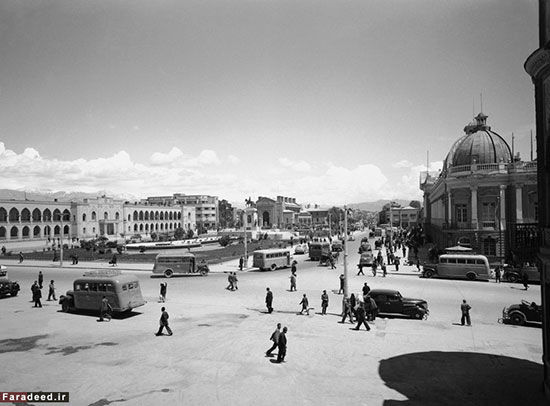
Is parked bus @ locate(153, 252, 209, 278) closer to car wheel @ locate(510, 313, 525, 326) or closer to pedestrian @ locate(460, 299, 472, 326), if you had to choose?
pedestrian @ locate(460, 299, 472, 326)

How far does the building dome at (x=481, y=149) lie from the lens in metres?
49.3

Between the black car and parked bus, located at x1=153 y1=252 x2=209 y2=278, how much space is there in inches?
740

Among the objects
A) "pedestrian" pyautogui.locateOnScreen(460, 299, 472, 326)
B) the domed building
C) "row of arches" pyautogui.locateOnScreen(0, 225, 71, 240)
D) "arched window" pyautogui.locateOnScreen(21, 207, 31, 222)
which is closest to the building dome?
the domed building

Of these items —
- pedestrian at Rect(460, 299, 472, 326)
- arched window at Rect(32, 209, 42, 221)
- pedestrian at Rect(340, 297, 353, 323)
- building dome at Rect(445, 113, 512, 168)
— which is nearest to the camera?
pedestrian at Rect(460, 299, 472, 326)

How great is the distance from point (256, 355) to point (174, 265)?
21.7 m

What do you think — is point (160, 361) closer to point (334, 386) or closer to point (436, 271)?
point (334, 386)

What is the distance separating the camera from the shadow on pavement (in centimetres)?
1043

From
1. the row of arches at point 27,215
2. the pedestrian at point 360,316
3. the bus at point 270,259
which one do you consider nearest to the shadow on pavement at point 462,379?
the pedestrian at point 360,316

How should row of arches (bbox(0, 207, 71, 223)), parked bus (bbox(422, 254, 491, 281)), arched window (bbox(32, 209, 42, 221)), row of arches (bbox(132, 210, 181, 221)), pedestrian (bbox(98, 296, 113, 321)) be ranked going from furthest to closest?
row of arches (bbox(132, 210, 181, 221)), arched window (bbox(32, 209, 42, 221)), row of arches (bbox(0, 207, 71, 223)), parked bus (bbox(422, 254, 491, 281)), pedestrian (bbox(98, 296, 113, 321))

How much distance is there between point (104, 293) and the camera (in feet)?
65.3

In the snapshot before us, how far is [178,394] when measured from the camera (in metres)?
10.8

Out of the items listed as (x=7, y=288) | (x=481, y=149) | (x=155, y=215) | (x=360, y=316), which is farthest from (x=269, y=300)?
(x=155, y=215)

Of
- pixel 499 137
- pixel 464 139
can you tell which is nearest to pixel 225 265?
pixel 464 139

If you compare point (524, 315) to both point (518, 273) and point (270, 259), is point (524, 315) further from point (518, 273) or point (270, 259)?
point (270, 259)
